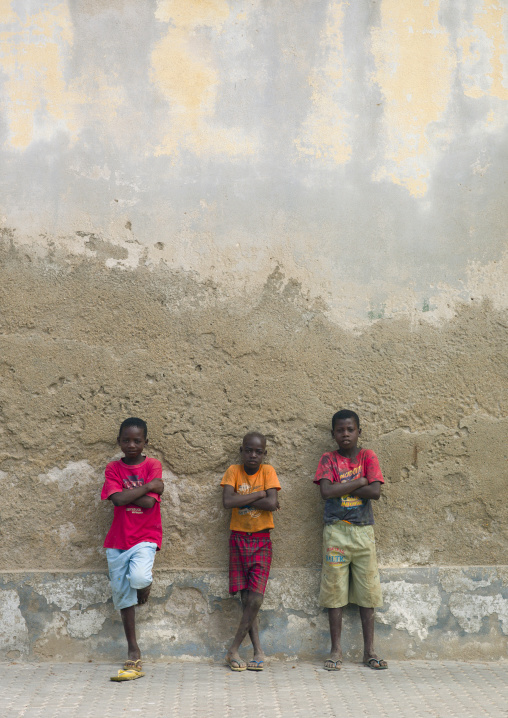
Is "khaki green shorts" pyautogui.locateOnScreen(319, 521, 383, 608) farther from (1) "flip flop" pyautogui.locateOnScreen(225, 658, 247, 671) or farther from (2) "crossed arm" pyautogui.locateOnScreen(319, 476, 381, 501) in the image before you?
(1) "flip flop" pyautogui.locateOnScreen(225, 658, 247, 671)

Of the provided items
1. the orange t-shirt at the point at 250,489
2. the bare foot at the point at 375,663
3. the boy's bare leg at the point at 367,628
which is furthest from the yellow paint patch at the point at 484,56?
the bare foot at the point at 375,663

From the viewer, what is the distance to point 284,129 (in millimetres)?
3908

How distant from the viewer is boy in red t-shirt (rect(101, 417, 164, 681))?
3.40 m

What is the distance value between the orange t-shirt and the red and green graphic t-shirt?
26cm

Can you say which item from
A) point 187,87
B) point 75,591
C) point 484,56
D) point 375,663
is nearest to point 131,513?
point 75,591

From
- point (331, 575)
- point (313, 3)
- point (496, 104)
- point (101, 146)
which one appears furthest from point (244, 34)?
point (331, 575)

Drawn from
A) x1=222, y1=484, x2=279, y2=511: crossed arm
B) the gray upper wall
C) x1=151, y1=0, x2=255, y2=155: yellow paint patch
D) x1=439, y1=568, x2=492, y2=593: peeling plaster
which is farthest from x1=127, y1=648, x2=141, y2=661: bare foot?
x1=151, y1=0, x2=255, y2=155: yellow paint patch

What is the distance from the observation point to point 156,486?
11.4 feet

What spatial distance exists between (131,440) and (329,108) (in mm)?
2211

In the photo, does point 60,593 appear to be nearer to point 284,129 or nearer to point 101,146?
point 101,146

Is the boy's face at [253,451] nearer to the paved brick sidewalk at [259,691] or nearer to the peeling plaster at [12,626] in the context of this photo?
the paved brick sidewalk at [259,691]

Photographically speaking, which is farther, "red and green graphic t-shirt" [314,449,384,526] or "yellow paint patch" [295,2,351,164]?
"yellow paint patch" [295,2,351,164]

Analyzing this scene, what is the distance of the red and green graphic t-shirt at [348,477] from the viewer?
143 inches

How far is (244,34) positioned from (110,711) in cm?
358
